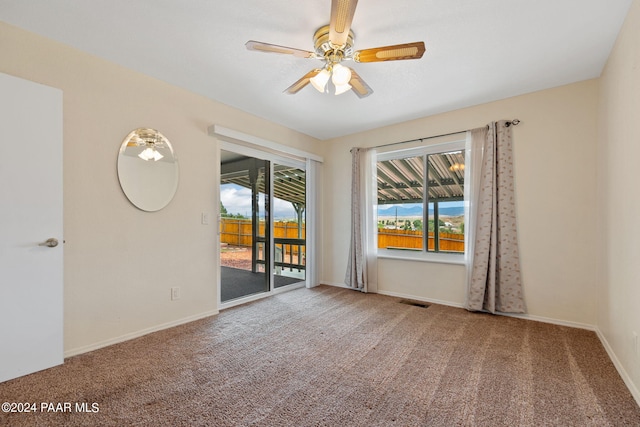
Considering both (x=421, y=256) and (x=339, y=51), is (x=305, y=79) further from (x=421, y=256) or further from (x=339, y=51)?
(x=421, y=256)

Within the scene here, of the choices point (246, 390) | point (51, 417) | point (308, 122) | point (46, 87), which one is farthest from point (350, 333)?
point (46, 87)

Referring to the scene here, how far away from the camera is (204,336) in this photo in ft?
8.27

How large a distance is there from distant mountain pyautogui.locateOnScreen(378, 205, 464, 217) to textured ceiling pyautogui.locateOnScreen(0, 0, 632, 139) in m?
1.34

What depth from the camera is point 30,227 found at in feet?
6.29

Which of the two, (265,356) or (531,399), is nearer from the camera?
(531,399)

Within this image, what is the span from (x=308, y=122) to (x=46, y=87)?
259 cm

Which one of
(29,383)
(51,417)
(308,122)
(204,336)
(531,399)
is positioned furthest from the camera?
(308,122)

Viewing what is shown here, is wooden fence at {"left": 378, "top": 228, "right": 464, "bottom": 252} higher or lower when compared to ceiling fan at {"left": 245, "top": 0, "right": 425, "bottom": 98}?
lower

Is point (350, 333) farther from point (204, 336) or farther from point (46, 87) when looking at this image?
point (46, 87)

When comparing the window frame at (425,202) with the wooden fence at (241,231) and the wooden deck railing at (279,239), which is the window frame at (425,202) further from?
the wooden fence at (241,231)

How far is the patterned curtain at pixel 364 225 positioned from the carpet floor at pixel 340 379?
4.03 feet

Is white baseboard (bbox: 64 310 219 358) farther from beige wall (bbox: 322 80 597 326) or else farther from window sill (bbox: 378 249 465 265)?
beige wall (bbox: 322 80 597 326)

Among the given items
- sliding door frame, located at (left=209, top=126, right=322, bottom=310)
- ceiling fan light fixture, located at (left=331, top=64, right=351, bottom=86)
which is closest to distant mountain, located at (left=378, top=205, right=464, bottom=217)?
sliding door frame, located at (left=209, top=126, right=322, bottom=310)

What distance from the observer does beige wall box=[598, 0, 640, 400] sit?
1697mm
